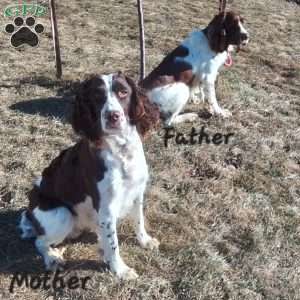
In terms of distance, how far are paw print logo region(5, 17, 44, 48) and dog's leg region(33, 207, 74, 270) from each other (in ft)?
16.3

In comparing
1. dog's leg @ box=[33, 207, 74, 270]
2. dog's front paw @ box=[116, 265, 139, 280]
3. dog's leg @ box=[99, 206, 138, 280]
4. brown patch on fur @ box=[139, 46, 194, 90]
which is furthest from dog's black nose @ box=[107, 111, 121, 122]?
brown patch on fur @ box=[139, 46, 194, 90]

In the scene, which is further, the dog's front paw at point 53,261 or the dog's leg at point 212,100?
the dog's leg at point 212,100

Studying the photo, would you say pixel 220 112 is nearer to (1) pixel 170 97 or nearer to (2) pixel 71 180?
(1) pixel 170 97

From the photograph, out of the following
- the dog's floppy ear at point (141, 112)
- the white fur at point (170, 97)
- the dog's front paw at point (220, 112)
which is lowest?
the dog's front paw at point (220, 112)

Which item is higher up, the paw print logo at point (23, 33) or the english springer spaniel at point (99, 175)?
the english springer spaniel at point (99, 175)

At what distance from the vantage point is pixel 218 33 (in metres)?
6.36

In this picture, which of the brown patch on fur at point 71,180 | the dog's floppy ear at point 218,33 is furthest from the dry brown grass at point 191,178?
the dog's floppy ear at point 218,33

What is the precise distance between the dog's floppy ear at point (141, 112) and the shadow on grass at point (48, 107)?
8.72 feet

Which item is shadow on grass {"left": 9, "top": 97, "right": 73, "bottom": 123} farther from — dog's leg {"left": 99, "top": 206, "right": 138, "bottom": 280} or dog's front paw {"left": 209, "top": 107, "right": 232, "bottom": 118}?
dog's leg {"left": 99, "top": 206, "right": 138, "bottom": 280}

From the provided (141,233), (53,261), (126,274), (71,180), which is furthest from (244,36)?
(53,261)

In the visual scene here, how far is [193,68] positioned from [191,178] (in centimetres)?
173

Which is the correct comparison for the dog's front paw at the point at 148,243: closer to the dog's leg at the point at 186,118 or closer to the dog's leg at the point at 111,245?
the dog's leg at the point at 111,245

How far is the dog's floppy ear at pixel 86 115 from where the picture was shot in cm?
348

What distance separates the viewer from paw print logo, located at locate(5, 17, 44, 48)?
8.40 m
